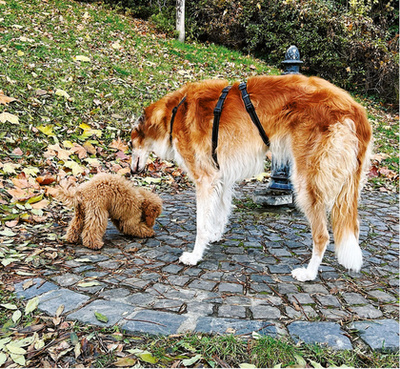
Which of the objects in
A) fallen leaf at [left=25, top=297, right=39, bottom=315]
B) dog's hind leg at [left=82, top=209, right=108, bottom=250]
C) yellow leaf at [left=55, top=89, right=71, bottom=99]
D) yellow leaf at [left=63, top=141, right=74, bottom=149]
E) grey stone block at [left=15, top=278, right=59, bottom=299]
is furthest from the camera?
yellow leaf at [left=55, top=89, right=71, bottom=99]

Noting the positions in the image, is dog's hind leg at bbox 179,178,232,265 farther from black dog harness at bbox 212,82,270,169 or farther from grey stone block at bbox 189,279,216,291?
grey stone block at bbox 189,279,216,291

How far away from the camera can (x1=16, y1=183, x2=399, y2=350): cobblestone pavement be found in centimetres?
233

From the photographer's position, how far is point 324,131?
2934 millimetres

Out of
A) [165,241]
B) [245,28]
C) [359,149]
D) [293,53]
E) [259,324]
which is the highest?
[245,28]

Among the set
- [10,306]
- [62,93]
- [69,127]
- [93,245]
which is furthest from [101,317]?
[62,93]

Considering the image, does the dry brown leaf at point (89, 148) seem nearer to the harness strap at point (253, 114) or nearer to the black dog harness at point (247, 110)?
the black dog harness at point (247, 110)

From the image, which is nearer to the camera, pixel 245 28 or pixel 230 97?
pixel 230 97

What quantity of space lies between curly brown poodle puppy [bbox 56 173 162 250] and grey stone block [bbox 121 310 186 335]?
135 centimetres

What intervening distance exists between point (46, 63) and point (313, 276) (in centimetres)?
727

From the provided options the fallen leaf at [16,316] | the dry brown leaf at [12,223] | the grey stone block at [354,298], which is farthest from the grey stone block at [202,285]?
the dry brown leaf at [12,223]

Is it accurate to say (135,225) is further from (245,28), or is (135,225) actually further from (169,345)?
(245,28)

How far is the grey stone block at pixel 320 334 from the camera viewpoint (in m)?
2.18

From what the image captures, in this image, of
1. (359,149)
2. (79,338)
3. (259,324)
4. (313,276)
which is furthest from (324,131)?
(79,338)

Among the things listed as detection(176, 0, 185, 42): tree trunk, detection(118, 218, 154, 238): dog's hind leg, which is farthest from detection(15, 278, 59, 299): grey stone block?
detection(176, 0, 185, 42): tree trunk
